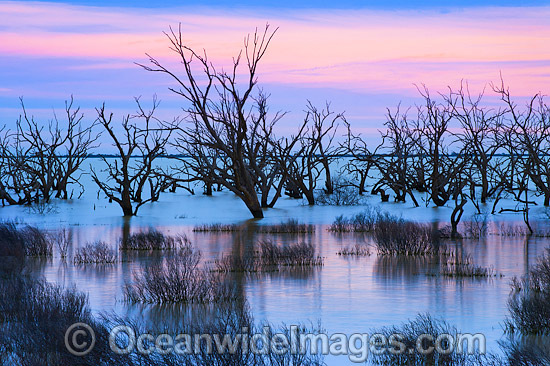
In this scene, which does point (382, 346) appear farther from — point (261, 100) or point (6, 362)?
point (261, 100)

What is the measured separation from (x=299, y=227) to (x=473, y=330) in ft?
49.8

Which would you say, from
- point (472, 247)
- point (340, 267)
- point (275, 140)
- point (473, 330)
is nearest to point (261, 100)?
point (275, 140)

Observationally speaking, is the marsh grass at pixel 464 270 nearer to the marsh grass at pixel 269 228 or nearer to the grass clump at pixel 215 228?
the marsh grass at pixel 269 228

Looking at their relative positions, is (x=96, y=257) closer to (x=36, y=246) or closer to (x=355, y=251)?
(x=36, y=246)

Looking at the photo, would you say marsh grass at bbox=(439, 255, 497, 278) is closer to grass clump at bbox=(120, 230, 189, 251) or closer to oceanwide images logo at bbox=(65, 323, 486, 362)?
oceanwide images logo at bbox=(65, 323, 486, 362)

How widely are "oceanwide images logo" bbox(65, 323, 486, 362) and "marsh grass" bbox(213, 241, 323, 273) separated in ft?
19.5

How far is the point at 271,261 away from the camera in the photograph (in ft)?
52.4

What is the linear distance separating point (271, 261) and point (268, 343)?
31.1 feet

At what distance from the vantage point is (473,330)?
9469mm

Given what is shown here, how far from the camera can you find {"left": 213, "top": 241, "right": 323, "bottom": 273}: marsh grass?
14836 mm

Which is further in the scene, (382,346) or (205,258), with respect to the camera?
Result: (205,258)

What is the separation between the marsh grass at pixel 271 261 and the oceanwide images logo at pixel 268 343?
19.5 ft

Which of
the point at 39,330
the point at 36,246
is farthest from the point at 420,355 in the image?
the point at 36,246

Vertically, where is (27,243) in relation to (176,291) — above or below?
above
